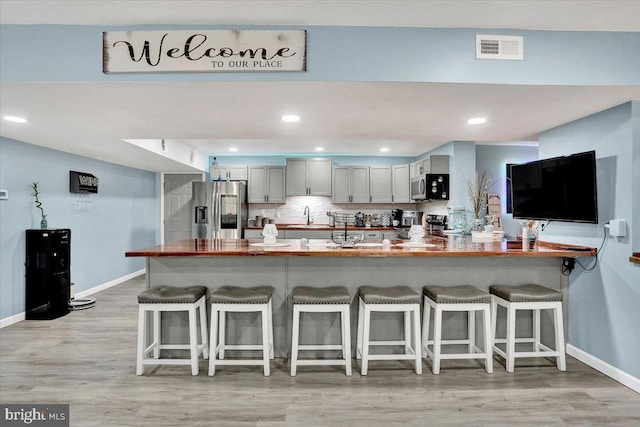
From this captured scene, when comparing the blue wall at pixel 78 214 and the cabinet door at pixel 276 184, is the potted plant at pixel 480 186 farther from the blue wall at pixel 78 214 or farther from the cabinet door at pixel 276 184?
the blue wall at pixel 78 214

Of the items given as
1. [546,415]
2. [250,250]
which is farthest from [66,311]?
[546,415]

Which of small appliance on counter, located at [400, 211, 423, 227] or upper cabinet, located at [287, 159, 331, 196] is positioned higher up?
upper cabinet, located at [287, 159, 331, 196]

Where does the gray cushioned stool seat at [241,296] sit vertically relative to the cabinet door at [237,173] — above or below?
below

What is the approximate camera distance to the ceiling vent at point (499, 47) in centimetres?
242

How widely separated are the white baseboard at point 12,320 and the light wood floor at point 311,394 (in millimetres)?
984

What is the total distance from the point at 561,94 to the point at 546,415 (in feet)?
7.01

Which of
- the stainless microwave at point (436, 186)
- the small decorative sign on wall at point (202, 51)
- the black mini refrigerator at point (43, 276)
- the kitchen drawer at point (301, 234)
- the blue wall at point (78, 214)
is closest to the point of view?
the small decorative sign on wall at point (202, 51)

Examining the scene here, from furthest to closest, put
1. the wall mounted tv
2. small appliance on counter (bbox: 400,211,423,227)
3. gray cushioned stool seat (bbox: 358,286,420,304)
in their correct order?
1. small appliance on counter (bbox: 400,211,423,227)
2. the wall mounted tv
3. gray cushioned stool seat (bbox: 358,286,420,304)

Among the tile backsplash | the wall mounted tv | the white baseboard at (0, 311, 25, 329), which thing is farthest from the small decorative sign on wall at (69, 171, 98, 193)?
the wall mounted tv

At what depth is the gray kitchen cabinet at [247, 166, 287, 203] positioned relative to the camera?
7.22 metres

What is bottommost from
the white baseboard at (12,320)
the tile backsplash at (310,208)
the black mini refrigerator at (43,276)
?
the white baseboard at (12,320)

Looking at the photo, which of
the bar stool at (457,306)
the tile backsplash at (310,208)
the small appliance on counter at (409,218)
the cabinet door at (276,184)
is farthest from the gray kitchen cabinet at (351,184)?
the bar stool at (457,306)

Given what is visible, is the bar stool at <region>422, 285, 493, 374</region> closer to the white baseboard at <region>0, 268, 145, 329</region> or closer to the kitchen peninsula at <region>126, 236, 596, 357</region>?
the kitchen peninsula at <region>126, 236, 596, 357</region>

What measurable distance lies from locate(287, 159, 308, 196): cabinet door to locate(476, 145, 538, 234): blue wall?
10.2 ft
